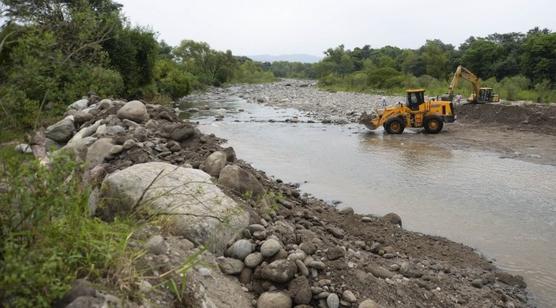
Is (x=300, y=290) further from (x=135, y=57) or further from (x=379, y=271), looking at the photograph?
(x=135, y=57)

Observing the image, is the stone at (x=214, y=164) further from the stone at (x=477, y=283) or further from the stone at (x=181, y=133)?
the stone at (x=477, y=283)

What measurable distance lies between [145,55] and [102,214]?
23.3m

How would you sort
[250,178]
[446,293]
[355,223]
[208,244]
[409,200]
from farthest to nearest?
[409,200], [355,223], [250,178], [446,293], [208,244]

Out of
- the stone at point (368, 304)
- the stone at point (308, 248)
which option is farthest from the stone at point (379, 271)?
the stone at point (368, 304)

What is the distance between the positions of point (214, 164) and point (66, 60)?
3888 mm

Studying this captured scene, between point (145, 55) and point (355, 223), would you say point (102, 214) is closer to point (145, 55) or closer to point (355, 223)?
point (355, 223)

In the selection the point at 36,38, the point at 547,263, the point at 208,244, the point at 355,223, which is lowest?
the point at 547,263

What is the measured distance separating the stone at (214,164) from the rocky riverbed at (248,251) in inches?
0.9

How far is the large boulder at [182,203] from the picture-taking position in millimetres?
4617

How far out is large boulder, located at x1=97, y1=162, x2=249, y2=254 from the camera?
4.62m

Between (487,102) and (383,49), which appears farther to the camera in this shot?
(383,49)

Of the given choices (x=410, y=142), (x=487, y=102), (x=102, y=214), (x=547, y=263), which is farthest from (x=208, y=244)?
(x=487, y=102)

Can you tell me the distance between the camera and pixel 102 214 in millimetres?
4867

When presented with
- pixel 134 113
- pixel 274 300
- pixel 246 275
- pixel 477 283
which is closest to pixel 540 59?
pixel 134 113
